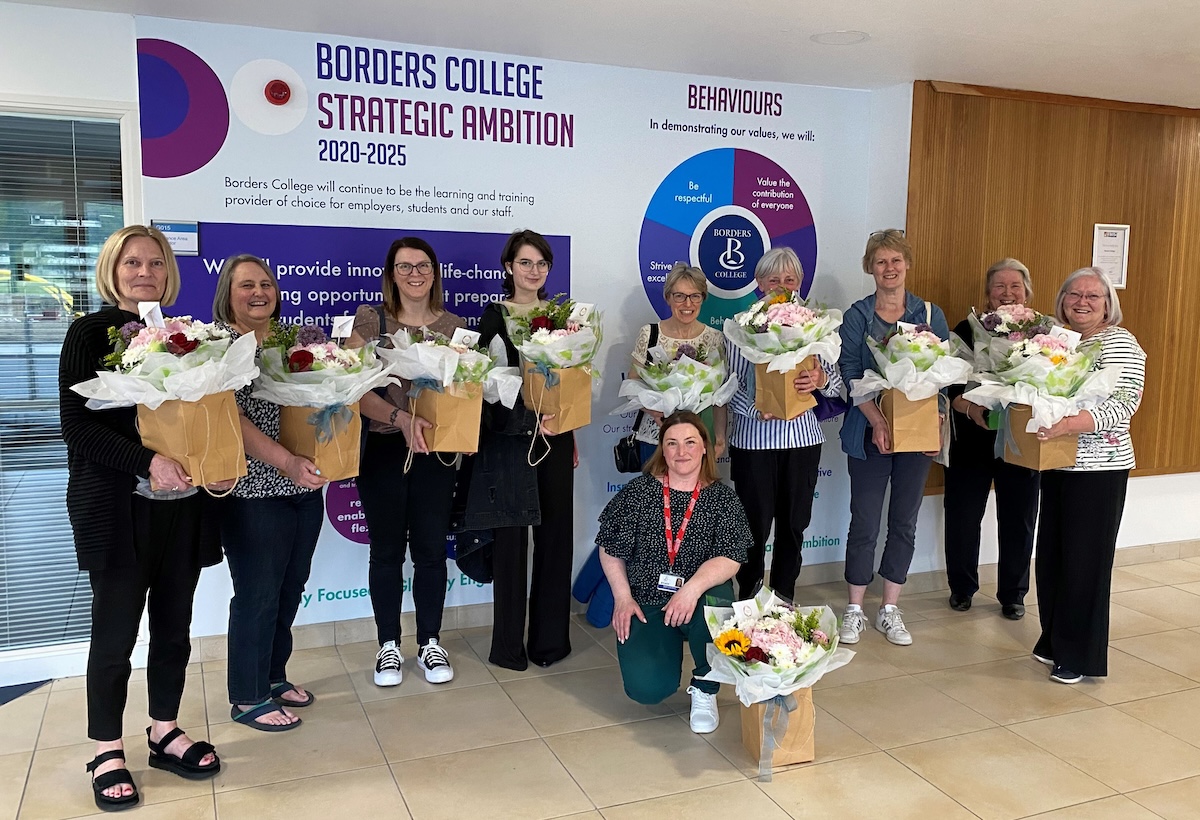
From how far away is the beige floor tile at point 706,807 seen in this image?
2.72 meters

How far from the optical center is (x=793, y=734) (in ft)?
9.87

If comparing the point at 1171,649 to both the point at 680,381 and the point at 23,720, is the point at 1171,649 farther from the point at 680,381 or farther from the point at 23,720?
the point at 23,720

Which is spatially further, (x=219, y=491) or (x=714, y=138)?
(x=714, y=138)

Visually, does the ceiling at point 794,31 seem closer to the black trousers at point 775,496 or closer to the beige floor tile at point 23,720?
the black trousers at point 775,496

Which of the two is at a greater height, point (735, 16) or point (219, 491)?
point (735, 16)

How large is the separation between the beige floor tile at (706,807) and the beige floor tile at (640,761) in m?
0.04

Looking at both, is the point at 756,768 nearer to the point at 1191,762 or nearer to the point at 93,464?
the point at 1191,762

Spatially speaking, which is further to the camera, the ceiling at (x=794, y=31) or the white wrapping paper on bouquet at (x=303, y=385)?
the ceiling at (x=794, y=31)

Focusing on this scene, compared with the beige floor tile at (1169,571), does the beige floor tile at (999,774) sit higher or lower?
higher

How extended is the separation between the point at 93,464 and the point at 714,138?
10.6 ft

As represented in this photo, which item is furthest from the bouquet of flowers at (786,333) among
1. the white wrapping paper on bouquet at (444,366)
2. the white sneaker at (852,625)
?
the white sneaker at (852,625)

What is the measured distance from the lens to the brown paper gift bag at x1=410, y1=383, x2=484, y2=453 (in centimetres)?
327

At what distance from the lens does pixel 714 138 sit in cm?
462

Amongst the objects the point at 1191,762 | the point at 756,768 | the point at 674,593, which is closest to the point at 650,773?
the point at 756,768
